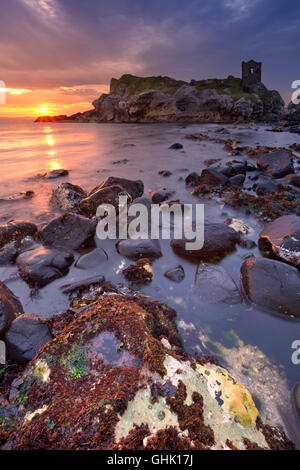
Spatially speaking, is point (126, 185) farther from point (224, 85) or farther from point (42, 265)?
point (224, 85)

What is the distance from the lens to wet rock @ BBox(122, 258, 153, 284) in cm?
484

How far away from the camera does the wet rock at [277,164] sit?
39.7 ft

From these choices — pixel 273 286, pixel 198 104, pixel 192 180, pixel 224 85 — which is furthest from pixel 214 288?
pixel 224 85

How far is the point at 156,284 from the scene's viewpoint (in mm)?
4789

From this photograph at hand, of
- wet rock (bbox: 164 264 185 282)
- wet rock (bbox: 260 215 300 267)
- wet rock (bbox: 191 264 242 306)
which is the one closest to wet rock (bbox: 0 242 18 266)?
wet rock (bbox: 164 264 185 282)

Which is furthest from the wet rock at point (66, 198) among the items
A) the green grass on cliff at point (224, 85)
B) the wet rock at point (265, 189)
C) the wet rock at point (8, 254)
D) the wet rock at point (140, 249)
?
the green grass on cliff at point (224, 85)

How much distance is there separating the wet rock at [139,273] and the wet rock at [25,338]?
6.38 feet

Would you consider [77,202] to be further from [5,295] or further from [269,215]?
[269,215]

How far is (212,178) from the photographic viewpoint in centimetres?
1104

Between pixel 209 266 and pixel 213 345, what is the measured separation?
1744mm

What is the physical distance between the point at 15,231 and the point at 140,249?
346cm

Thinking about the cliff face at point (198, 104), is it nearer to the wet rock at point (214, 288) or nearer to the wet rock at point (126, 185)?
the wet rock at point (126, 185)

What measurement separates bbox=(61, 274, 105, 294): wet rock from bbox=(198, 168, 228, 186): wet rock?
8.17 metres

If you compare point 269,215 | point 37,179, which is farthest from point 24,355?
point 37,179
